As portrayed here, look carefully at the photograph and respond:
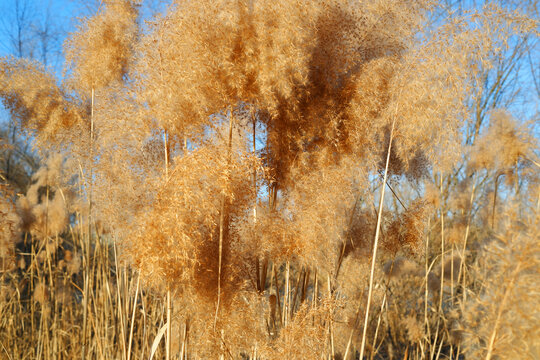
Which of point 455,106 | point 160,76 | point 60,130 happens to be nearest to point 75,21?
point 60,130

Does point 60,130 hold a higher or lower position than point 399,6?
lower

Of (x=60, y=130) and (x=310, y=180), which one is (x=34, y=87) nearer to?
(x=60, y=130)

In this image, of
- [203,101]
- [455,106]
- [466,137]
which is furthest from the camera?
[466,137]

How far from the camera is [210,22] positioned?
60.8 inches

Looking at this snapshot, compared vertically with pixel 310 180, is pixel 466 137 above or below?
above

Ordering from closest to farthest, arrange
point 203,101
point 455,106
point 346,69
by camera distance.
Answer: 1. point 203,101
2. point 455,106
3. point 346,69

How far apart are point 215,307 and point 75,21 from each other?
1.75 m

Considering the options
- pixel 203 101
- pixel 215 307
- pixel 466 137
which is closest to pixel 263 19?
pixel 203 101

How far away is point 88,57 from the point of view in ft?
7.12

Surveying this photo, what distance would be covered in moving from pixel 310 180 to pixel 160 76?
75 centimetres

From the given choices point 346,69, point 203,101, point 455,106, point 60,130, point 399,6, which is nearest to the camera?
point 203,101

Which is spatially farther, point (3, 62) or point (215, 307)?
point (3, 62)

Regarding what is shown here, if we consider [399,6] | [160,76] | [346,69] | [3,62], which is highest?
[399,6]

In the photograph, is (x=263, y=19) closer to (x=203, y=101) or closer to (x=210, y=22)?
(x=210, y=22)
